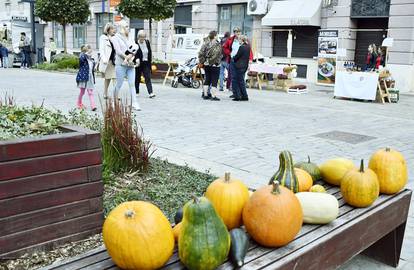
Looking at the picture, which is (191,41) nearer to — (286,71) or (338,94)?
(286,71)

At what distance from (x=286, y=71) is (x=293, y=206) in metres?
14.4

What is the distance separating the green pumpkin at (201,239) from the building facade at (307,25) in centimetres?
1749

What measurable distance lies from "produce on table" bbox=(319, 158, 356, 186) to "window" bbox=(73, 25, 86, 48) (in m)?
34.6

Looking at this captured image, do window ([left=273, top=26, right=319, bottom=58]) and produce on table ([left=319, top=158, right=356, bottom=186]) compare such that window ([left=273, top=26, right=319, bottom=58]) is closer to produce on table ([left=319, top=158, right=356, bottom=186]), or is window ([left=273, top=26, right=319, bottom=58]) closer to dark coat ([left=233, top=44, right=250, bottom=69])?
dark coat ([left=233, top=44, right=250, bottom=69])

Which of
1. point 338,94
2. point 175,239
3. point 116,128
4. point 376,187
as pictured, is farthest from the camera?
point 338,94

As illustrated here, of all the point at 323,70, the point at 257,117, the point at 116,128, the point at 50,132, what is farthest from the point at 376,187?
the point at 323,70

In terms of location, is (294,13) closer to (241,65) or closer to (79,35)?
(241,65)

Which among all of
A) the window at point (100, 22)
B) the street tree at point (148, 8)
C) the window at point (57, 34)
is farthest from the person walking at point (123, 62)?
the window at point (57, 34)

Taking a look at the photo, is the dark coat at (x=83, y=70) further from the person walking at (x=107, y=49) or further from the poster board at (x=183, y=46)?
the poster board at (x=183, y=46)

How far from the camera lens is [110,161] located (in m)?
4.68

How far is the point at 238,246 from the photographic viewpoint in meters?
2.19

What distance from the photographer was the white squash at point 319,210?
8.60 feet

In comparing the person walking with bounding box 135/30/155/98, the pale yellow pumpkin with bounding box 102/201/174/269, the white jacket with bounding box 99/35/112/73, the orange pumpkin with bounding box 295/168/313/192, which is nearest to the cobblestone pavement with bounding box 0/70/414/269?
the person walking with bounding box 135/30/155/98

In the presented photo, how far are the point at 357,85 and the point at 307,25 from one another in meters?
7.66
